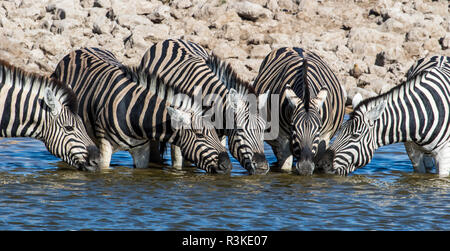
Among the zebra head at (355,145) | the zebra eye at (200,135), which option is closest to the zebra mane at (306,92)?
the zebra head at (355,145)

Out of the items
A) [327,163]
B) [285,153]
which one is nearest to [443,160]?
[327,163]

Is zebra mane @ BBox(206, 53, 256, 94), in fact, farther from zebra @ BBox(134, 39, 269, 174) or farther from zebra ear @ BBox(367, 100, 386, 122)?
zebra ear @ BBox(367, 100, 386, 122)

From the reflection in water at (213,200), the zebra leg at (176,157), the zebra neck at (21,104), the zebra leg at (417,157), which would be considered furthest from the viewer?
the zebra leg at (176,157)

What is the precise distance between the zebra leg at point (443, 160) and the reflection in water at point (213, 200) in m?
0.17

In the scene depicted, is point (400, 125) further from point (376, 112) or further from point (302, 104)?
point (302, 104)

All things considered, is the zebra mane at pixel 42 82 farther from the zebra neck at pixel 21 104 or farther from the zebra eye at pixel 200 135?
the zebra eye at pixel 200 135

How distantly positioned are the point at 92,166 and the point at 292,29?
53.1ft

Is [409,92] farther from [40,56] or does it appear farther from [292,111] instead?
[40,56]

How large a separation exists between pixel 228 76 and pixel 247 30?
43.8 feet

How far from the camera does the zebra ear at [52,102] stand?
10859mm

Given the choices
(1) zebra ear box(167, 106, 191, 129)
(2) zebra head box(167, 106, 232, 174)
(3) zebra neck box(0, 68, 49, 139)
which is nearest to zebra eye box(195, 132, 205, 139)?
(2) zebra head box(167, 106, 232, 174)

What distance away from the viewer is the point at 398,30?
25766 mm

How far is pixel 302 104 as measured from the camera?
37.9ft
